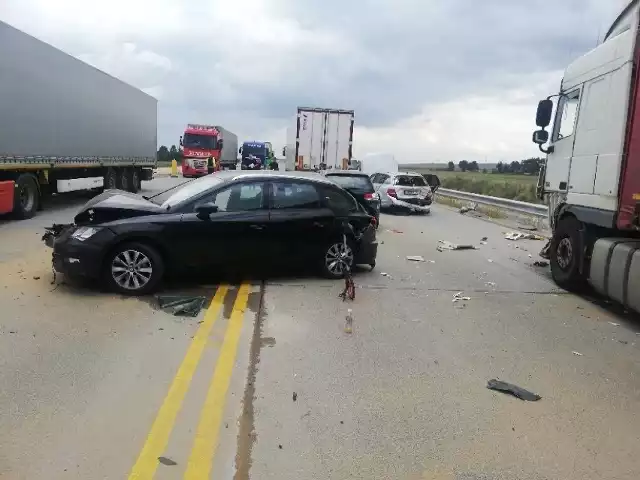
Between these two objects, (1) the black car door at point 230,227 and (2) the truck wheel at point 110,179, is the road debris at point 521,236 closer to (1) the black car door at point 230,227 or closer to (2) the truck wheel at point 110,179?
(1) the black car door at point 230,227

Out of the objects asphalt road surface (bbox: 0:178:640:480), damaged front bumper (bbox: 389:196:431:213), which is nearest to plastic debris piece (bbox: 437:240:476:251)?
asphalt road surface (bbox: 0:178:640:480)

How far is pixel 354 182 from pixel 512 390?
10.7 meters

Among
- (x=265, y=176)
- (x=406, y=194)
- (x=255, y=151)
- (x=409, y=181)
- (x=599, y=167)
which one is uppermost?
(x=255, y=151)

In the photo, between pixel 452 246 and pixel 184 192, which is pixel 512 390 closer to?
pixel 184 192

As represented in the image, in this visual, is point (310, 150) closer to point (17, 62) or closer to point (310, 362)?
point (17, 62)

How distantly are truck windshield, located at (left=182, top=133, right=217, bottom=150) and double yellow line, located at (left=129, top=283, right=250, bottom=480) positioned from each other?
34.9 meters

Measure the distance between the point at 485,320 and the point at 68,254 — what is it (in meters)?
4.95

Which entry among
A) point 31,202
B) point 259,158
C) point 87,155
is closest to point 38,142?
point 31,202

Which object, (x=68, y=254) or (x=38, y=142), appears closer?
(x=68, y=254)

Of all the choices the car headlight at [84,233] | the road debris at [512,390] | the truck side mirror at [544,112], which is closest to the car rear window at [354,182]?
the truck side mirror at [544,112]

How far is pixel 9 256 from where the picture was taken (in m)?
9.42

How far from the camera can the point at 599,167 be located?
25.5 feet

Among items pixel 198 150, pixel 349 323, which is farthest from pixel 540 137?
pixel 198 150

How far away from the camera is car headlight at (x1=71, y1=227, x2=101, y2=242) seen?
278 inches
